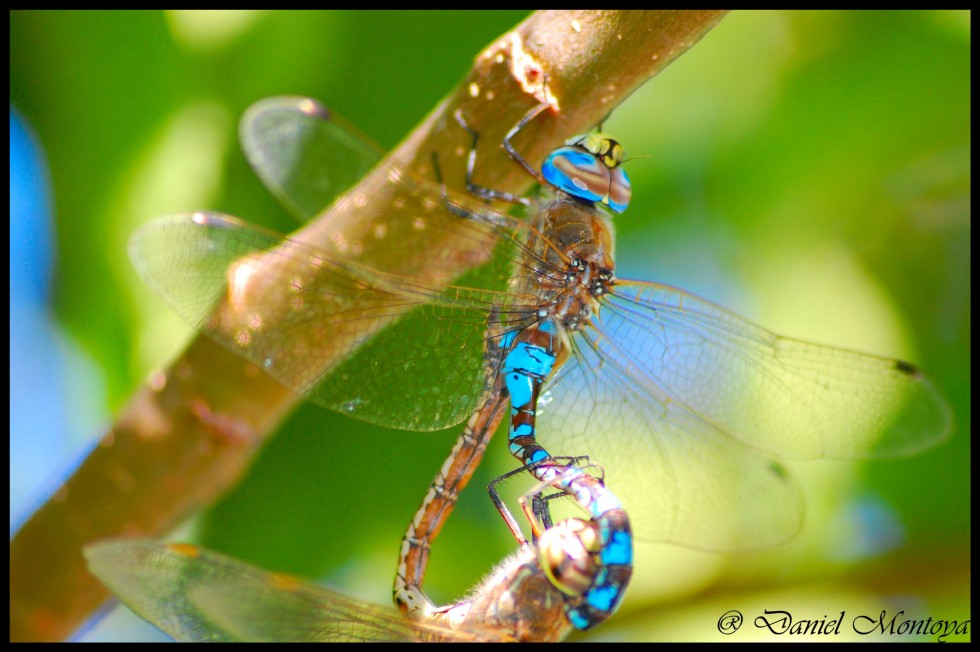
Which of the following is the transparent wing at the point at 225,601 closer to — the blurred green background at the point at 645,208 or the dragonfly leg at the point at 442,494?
the dragonfly leg at the point at 442,494

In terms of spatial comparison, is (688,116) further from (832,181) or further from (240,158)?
(240,158)

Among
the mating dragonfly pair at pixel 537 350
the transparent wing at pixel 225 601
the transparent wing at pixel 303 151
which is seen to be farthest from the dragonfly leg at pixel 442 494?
the transparent wing at pixel 303 151

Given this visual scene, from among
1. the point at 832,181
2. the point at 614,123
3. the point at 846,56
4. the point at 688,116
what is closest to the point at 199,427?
the point at 614,123

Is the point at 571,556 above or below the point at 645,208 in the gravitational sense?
below

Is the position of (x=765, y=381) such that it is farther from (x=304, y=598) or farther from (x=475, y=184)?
(x=304, y=598)

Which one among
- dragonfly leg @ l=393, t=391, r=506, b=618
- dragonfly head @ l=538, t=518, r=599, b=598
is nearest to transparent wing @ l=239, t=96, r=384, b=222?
dragonfly leg @ l=393, t=391, r=506, b=618

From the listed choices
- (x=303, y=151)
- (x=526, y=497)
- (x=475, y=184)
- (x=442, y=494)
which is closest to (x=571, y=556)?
(x=526, y=497)

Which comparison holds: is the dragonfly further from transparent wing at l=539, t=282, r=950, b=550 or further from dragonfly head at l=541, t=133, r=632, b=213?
dragonfly head at l=541, t=133, r=632, b=213
